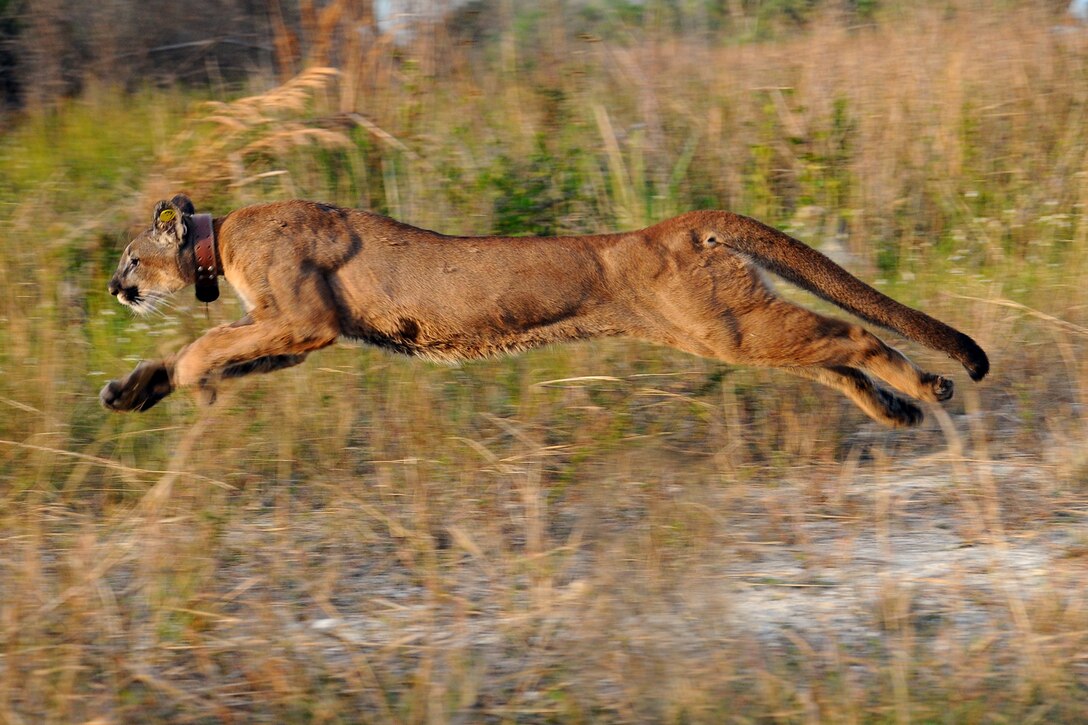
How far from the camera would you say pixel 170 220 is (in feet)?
19.1

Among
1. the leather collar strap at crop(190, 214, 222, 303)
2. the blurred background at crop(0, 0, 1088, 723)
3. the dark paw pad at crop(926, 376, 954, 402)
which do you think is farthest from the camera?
the leather collar strap at crop(190, 214, 222, 303)

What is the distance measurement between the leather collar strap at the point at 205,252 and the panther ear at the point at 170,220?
52mm

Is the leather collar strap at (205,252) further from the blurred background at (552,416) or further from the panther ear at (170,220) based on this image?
the blurred background at (552,416)

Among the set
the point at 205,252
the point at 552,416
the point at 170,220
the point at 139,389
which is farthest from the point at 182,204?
the point at 552,416

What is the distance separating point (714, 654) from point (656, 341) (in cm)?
183

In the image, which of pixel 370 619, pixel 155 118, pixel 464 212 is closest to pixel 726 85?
pixel 464 212

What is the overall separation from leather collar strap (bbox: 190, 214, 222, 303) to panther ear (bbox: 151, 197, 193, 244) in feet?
0.17

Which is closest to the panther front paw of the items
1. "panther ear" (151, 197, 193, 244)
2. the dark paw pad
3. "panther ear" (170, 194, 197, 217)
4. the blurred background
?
the blurred background

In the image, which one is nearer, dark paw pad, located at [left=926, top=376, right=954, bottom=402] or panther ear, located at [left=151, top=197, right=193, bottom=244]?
dark paw pad, located at [left=926, top=376, right=954, bottom=402]

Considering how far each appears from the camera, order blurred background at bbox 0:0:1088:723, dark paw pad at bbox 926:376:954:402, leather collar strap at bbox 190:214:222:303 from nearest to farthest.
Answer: blurred background at bbox 0:0:1088:723 → dark paw pad at bbox 926:376:954:402 → leather collar strap at bbox 190:214:222:303

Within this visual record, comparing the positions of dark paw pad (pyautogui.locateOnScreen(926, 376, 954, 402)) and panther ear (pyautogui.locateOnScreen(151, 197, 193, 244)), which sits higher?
panther ear (pyautogui.locateOnScreen(151, 197, 193, 244))

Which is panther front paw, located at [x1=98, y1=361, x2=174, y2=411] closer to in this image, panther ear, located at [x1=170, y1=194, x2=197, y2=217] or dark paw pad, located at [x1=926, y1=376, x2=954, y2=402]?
panther ear, located at [x1=170, y1=194, x2=197, y2=217]

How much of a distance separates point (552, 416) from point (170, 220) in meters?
2.01

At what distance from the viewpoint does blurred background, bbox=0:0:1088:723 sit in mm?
4090
